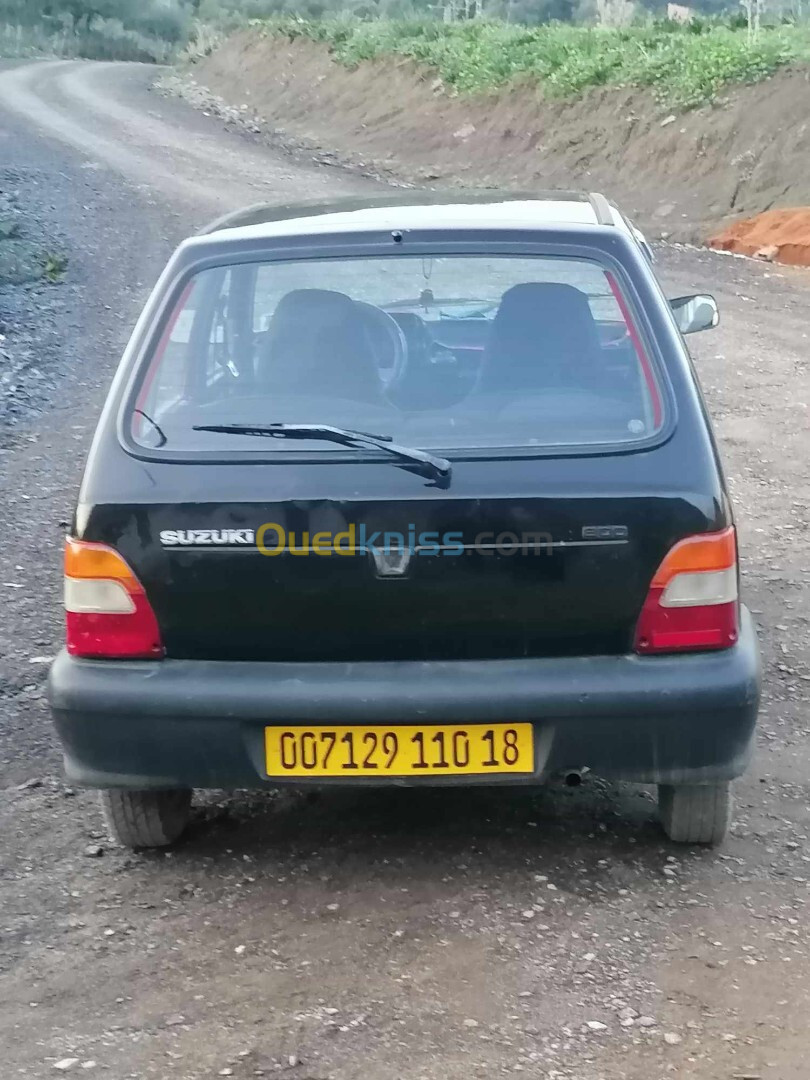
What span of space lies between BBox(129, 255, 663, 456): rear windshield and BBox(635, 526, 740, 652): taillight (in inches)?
12.6

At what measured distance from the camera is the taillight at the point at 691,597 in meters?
3.29

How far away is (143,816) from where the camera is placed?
3.75 metres

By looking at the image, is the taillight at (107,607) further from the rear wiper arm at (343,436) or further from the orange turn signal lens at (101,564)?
the rear wiper arm at (343,436)

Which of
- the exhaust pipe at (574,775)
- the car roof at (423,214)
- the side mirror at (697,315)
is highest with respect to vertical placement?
the car roof at (423,214)

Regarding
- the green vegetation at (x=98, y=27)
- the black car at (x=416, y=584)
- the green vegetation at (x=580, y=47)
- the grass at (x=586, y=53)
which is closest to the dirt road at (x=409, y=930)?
the black car at (x=416, y=584)

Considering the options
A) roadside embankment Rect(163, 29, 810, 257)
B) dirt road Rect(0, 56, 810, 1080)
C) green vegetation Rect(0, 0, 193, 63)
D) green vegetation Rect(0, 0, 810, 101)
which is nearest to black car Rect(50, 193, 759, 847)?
dirt road Rect(0, 56, 810, 1080)

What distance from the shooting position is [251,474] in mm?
3330

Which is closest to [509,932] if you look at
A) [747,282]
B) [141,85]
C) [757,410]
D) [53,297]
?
[757,410]

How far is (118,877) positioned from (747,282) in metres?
11.1

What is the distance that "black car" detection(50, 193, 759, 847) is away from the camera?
3.28 m

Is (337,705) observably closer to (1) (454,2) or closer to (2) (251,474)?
(2) (251,474)

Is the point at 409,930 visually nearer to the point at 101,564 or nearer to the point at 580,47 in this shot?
the point at 101,564

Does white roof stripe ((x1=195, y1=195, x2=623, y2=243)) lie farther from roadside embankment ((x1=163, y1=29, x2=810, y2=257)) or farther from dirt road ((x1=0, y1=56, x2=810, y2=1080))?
roadside embankment ((x1=163, y1=29, x2=810, y2=257))

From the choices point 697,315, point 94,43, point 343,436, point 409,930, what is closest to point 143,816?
point 409,930
